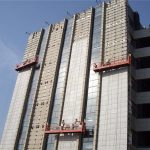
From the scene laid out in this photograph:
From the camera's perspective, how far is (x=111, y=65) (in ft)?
193

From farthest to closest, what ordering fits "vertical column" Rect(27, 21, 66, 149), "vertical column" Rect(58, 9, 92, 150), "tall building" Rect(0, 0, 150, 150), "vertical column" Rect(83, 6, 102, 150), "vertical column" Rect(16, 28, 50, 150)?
"vertical column" Rect(16, 28, 50, 150) → "vertical column" Rect(27, 21, 66, 149) → "vertical column" Rect(58, 9, 92, 150) → "vertical column" Rect(83, 6, 102, 150) → "tall building" Rect(0, 0, 150, 150)

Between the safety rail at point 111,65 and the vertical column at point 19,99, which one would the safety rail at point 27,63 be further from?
the safety rail at point 111,65

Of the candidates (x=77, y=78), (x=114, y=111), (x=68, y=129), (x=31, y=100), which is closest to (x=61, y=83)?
(x=77, y=78)

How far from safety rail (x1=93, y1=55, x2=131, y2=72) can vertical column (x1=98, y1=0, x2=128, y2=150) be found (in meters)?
0.83

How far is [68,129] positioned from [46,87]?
596 inches

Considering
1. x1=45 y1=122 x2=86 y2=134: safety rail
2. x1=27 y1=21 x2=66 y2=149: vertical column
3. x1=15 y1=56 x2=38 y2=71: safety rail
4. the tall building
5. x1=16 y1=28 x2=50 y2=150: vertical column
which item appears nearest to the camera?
the tall building

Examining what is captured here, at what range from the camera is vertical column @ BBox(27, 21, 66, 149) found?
6406 centimetres

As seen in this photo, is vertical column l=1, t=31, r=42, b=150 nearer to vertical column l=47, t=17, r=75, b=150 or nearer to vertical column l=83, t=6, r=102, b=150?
vertical column l=47, t=17, r=75, b=150

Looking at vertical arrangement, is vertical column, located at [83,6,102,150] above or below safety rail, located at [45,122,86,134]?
above

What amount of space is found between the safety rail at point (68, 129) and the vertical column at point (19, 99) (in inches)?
459

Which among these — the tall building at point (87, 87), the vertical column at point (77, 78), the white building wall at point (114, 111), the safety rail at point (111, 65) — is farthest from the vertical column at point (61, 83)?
the white building wall at point (114, 111)

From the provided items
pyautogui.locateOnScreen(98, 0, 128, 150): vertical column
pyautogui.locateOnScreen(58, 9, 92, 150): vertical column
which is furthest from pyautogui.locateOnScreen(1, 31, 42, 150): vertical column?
pyautogui.locateOnScreen(98, 0, 128, 150): vertical column

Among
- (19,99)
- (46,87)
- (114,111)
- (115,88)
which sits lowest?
(114,111)

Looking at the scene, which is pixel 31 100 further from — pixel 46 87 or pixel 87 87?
pixel 87 87
